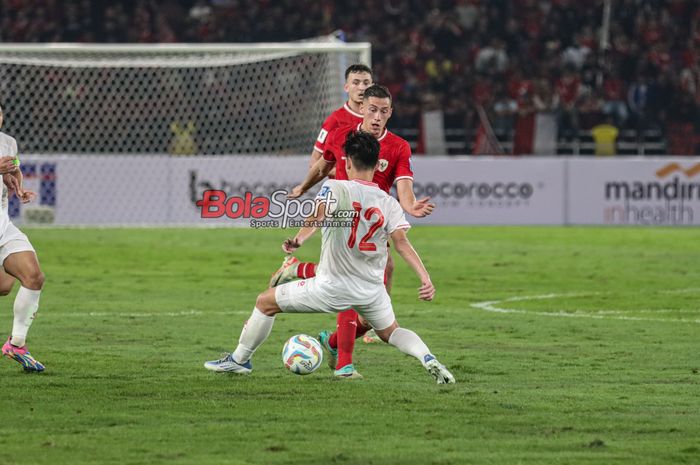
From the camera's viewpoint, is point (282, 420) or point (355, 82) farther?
point (355, 82)

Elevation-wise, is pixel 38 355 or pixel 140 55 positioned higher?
pixel 140 55

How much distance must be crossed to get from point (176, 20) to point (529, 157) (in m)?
11.5

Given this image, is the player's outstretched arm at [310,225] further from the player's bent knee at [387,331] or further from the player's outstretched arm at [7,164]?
the player's outstretched arm at [7,164]

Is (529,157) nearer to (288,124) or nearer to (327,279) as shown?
(288,124)

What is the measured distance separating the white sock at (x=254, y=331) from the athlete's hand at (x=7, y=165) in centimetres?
206

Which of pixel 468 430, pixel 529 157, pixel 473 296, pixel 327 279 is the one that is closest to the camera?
pixel 468 430

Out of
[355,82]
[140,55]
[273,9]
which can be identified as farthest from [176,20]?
[355,82]

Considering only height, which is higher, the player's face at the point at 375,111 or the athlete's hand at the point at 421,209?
the player's face at the point at 375,111

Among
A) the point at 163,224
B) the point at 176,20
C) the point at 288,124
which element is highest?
the point at 176,20

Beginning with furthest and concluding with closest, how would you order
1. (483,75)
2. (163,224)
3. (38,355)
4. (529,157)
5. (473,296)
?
(483,75) → (529,157) → (163,224) → (473,296) → (38,355)

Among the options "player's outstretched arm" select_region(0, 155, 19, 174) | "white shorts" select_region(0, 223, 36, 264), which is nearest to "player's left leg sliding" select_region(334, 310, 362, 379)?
"white shorts" select_region(0, 223, 36, 264)

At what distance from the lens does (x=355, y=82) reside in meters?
10.5

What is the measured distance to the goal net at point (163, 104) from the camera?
25.2 m

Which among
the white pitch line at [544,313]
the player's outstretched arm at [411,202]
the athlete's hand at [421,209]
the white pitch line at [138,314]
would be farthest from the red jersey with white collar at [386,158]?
the white pitch line at [544,313]
